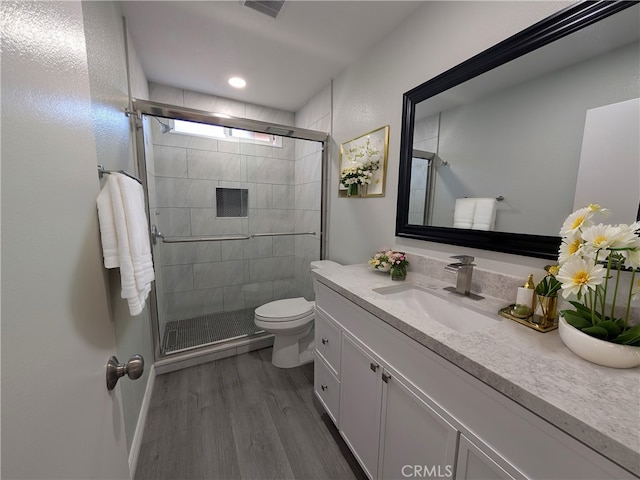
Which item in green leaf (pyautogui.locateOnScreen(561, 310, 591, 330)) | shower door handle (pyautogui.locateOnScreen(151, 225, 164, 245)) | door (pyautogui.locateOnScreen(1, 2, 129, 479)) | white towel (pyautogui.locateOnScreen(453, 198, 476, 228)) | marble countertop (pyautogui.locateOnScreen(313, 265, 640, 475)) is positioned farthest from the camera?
shower door handle (pyautogui.locateOnScreen(151, 225, 164, 245))

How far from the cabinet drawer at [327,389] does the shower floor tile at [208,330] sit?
0.99 m

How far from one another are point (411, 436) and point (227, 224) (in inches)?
92.5

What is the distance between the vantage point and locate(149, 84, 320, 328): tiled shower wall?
238 cm

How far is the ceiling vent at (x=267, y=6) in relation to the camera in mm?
1360

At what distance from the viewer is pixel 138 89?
1817 millimetres

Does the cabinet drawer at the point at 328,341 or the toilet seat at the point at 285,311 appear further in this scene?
the toilet seat at the point at 285,311

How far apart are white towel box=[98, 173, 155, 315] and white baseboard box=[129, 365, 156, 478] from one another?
0.84 meters

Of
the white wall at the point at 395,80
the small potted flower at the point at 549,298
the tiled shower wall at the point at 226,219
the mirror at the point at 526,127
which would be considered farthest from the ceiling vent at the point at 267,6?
the small potted flower at the point at 549,298

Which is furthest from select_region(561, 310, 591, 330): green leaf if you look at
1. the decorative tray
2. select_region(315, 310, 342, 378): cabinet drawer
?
select_region(315, 310, 342, 378): cabinet drawer

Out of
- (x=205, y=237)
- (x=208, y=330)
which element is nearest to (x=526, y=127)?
(x=205, y=237)

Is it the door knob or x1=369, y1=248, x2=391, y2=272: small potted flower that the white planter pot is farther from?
the door knob

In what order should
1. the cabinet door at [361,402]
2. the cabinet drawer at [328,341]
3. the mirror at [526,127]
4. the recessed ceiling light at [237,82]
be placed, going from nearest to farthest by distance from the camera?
the mirror at [526,127], the cabinet door at [361,402], the cabinet drawer at [328,341], the recessed ceiling light at [237,82]

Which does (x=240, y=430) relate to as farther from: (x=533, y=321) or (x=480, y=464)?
(x=533, y=321)

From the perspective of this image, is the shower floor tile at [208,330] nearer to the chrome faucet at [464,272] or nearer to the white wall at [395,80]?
the white wall at [395,80]
